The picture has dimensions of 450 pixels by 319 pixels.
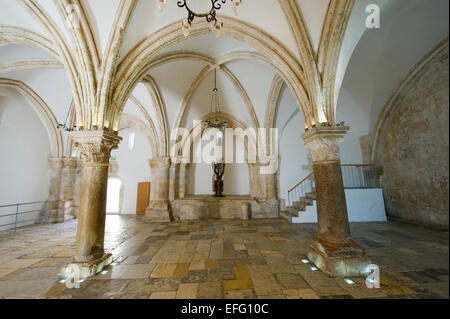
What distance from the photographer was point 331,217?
321 centimetres

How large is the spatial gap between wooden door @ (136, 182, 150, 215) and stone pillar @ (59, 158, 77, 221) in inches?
108

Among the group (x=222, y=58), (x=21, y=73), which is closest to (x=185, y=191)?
(x=222, y=58)

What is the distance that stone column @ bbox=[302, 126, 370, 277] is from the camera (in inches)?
113

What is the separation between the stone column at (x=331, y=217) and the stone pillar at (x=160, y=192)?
5.64 m

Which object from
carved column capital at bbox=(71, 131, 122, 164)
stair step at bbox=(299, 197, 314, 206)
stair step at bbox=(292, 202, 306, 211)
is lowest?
stair step at bbox=(292, 202, 306, 211)

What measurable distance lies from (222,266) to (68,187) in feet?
28.7

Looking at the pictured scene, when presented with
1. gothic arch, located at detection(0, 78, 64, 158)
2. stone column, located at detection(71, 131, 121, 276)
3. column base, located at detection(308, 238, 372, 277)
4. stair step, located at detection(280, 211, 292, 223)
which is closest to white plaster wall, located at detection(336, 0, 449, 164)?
column base, located at detection(308, 238, 372, 277)

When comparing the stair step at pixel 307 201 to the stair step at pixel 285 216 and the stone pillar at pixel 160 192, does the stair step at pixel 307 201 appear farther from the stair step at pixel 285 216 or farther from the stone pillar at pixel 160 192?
Result: the stone pillar at pixel 160 192

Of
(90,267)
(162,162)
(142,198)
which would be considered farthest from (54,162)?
(90,267)

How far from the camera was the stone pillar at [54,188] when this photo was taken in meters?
7.44

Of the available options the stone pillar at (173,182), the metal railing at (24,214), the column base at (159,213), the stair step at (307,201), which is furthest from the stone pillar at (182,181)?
the metal railing at (24,214)

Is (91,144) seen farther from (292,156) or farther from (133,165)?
(292,156)

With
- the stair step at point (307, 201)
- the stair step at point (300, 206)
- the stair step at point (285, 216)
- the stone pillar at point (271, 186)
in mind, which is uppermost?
the stone pillar at point (271, 186)

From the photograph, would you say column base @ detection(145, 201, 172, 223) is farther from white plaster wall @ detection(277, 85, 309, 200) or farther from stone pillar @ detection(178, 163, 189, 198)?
white plaster wall @ detection(277, 85, 309, 200)
